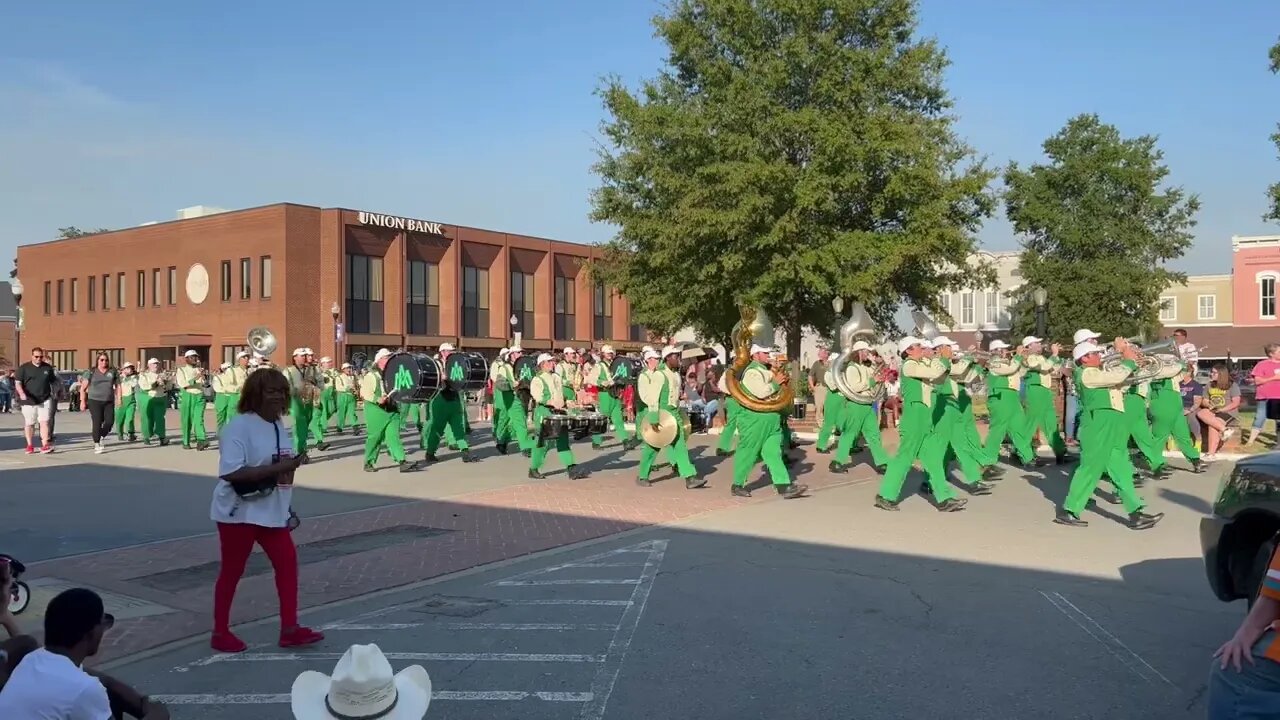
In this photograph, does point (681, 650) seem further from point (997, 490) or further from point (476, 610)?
point (997, 490)

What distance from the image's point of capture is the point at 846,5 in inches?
1006

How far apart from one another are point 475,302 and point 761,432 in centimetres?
3992

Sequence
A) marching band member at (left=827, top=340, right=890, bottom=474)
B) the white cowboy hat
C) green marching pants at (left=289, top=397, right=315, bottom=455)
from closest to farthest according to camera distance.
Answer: the white cowboy hat → marching band member at (left=827, top=340, right=890, bottom=474) → green marching pants at (left=289, top=397, right=315, bottom=455)

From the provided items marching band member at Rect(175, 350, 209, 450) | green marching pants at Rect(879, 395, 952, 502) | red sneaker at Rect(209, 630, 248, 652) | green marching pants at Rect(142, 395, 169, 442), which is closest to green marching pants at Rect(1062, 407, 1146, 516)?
green marching pants at Rect(879, 395, 952, 502)

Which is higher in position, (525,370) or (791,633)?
(525,370)

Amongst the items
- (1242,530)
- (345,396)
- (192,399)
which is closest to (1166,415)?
(1242,530)

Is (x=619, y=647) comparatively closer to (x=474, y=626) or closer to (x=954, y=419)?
(x=474, y=626)

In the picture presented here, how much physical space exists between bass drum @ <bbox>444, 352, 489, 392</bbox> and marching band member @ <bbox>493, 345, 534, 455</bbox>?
69 cm

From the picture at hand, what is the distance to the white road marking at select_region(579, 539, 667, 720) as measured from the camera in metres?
5.08

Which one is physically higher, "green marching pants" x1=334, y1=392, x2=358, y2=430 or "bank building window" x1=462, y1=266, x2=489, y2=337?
"bank building window" x1=462, y1=266, x2=489, y2=337

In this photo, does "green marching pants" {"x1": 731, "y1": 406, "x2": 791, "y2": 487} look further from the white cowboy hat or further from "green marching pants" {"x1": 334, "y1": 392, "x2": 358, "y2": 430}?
"green marching pants" {"x1": 334, "y1": 392, "x2": 358, "y2": 430}

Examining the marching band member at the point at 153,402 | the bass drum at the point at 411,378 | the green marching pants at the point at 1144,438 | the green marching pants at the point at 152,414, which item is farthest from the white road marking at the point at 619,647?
the green marching pants at the point at 152,414

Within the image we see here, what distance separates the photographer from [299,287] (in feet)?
141

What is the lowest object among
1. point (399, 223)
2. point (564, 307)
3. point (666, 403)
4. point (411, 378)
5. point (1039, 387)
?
point (666, 403)
